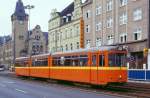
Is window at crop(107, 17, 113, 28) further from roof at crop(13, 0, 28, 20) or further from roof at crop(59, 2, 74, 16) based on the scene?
roof at crop(13, 0, 28, 20)

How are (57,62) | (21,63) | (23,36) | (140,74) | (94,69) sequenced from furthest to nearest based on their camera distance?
1. (23,36)
2. (21,63)
3. (140,74)
4. (57,62)
5. (94,69)

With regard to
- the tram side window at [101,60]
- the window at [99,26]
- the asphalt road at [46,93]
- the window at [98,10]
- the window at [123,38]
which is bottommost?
the asphalt road at [46,93]

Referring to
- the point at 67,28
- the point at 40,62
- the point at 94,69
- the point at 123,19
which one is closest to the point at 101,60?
the point at 94,69

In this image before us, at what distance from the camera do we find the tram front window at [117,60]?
2983 cm

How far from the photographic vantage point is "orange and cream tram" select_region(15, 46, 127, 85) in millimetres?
29741

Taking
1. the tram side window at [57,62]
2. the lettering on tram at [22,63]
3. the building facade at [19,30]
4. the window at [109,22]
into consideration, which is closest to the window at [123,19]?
the window at [109,22]

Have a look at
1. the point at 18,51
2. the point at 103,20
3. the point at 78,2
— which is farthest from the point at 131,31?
the point at 18,51

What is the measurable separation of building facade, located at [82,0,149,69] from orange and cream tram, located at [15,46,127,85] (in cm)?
1639

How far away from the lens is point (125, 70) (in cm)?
3027

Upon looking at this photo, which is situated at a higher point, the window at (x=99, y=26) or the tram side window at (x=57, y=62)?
the window at (x=99, y=26)

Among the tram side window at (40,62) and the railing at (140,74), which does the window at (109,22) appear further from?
the railing at (140,74)

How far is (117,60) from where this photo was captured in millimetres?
30031

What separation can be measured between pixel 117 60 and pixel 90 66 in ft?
7.91

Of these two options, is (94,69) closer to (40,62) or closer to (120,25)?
(40,62)
